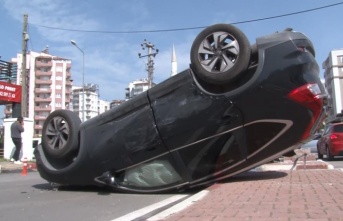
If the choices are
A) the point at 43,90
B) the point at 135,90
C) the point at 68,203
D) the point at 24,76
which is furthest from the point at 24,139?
the point at 43,90

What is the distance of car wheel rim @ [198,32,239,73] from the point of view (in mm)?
6582

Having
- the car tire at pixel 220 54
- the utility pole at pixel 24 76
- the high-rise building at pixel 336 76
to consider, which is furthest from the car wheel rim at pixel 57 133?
the high-rise building at pixel 336 76

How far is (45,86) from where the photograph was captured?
4715 inches

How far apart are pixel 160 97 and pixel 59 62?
12103 cm

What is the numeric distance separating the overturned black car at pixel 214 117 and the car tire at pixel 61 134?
38 centimetres

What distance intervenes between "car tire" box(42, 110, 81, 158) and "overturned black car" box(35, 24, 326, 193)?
0.38 meters

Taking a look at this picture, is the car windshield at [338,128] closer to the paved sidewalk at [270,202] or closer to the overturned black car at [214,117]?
the paved sidewalk at [270,202]

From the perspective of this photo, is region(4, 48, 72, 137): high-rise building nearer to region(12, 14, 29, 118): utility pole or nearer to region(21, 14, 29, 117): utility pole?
region(21, 14, 29, 117): utility pole

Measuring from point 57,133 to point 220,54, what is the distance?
354cm

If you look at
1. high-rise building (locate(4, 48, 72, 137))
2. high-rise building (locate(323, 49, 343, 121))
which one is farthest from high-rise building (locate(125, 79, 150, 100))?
high-rise building (locate(323, 49, 343, 121))

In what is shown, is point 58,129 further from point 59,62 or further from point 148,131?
point 59,62

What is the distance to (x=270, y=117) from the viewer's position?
6488mm

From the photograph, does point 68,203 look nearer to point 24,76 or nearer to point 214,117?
point 214,117

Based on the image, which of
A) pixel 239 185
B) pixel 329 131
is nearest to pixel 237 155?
pixel 239 185
